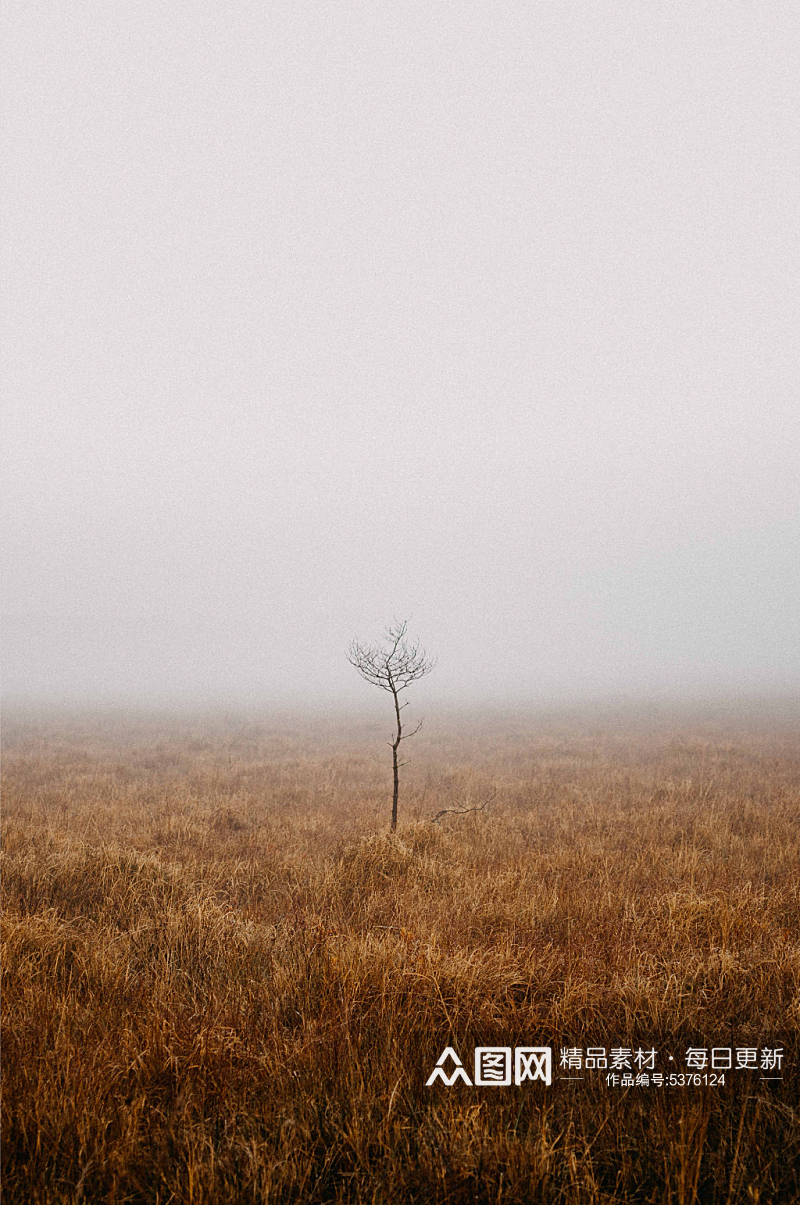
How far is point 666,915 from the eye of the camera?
222 inches

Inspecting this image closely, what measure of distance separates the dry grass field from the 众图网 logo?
71 millimetres

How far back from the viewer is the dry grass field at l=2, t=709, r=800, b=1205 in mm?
2486

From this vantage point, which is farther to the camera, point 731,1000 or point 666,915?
point 666,915

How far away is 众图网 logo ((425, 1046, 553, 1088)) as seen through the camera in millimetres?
3113

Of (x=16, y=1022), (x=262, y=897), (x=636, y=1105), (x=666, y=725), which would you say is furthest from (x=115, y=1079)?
(x=666, y=725)

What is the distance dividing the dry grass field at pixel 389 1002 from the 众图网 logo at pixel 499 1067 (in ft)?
0.23

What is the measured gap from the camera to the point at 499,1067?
10.7 feet

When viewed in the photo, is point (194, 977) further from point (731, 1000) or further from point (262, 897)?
point (731, 1000)

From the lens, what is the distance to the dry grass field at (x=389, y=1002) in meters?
2.49

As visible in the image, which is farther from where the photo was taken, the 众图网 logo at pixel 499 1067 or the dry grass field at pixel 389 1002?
the 众图网 logo at pixel 499 1067

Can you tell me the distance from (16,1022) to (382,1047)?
2479mm

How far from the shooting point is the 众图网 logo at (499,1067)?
3113 mm

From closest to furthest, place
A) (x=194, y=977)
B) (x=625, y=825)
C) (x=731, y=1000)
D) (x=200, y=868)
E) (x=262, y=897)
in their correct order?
(x=731, y=1000) < (x=194, y=977) < (x=262, y=897) < (x=200, y=868) < (x=625, y=825)

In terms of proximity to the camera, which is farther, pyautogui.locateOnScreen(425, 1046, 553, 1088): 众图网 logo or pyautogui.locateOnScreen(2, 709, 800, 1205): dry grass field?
pyautogui.locateOnScreen(425, 1046, 553, 1088): 众图网 logo
